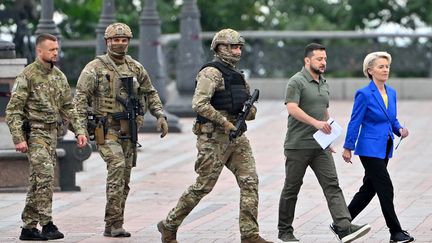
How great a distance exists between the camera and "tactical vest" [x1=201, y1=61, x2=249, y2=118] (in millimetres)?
11734

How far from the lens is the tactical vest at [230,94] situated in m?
11.7

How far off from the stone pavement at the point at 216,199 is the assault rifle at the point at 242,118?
3.68 feet

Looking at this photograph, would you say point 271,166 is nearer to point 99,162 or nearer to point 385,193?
point 99,162

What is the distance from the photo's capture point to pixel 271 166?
18000 mm

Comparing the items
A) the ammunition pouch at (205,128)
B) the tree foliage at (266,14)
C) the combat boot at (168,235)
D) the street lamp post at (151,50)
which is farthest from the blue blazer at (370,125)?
the tree foliage at (266,14)

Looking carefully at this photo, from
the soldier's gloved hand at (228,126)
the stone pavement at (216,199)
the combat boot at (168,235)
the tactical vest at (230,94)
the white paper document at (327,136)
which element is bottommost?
the stone pavement at (216,199)

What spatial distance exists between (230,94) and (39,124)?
1.70 meters

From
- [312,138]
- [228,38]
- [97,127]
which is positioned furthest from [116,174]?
[312,138]

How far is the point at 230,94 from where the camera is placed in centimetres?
1173

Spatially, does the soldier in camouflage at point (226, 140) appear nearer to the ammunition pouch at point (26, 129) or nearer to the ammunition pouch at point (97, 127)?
the ammunition pouch at point (97, 127)

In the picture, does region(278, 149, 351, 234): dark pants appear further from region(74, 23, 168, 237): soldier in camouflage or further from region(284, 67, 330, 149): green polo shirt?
region(74, 23, 168, 237): soldier in camouflage

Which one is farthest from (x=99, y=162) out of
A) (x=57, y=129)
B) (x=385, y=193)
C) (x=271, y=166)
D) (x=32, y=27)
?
(x=32, y=27)

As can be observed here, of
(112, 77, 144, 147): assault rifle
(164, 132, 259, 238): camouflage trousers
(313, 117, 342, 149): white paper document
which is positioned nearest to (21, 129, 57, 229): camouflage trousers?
(112, 77, 144, 147): assault rifle

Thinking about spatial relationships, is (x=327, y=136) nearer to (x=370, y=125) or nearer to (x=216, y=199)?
(x=370, y=125)
